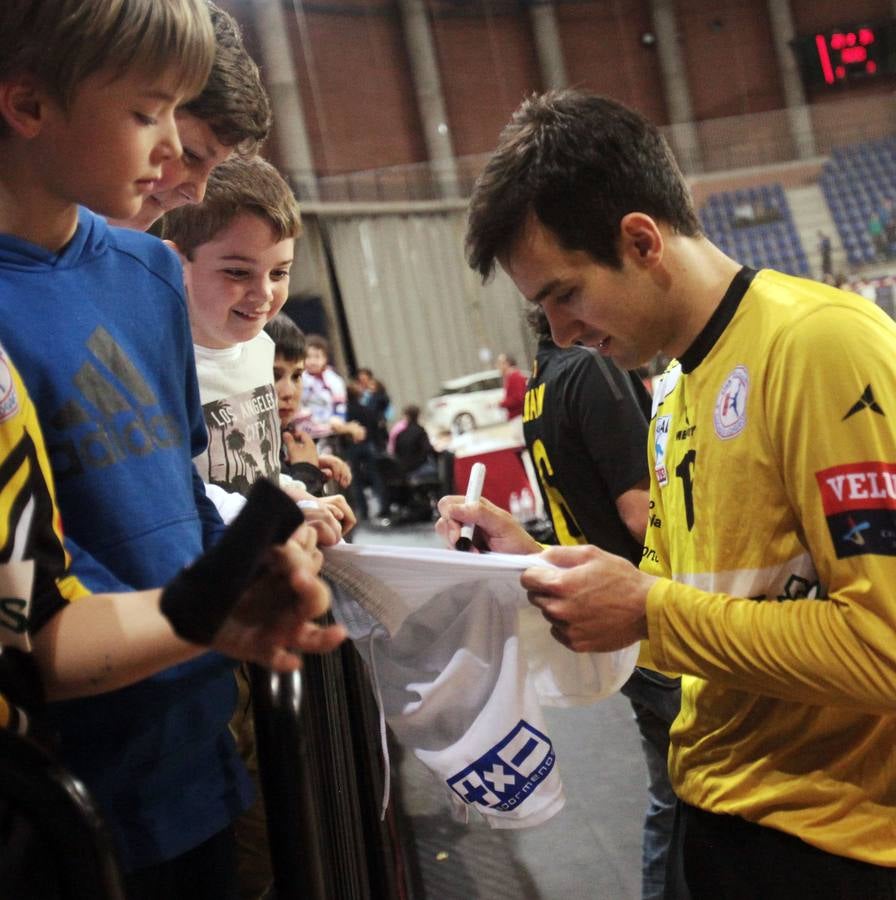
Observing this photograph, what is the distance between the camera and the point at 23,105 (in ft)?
3.14

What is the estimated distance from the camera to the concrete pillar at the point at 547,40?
68.6ft

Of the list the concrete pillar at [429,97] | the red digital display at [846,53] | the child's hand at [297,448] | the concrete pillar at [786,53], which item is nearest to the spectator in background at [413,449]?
the child's hand at [297,448]

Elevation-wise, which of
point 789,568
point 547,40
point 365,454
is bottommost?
point 365,454

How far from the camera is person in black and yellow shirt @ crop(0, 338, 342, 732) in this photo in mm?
823

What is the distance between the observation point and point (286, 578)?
82cm

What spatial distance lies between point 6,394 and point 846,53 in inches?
896

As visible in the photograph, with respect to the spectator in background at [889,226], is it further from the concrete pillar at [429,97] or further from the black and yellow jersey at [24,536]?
the black and yellow jersey at [24,536]

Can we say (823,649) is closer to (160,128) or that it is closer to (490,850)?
(160,128)

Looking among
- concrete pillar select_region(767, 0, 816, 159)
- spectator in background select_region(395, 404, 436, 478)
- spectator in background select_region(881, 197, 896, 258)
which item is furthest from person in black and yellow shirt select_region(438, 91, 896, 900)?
concrete pillar select_region(767, 0, 816, 159)

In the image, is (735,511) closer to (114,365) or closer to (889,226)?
(114,365)

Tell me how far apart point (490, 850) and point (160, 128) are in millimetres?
2962

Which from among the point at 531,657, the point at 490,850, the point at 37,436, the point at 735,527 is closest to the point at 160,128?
the point at 37,436

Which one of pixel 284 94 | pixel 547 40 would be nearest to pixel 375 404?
pixel 284 94

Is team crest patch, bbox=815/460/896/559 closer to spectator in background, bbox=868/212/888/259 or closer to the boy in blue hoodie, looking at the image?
the boy in blue hoodie
